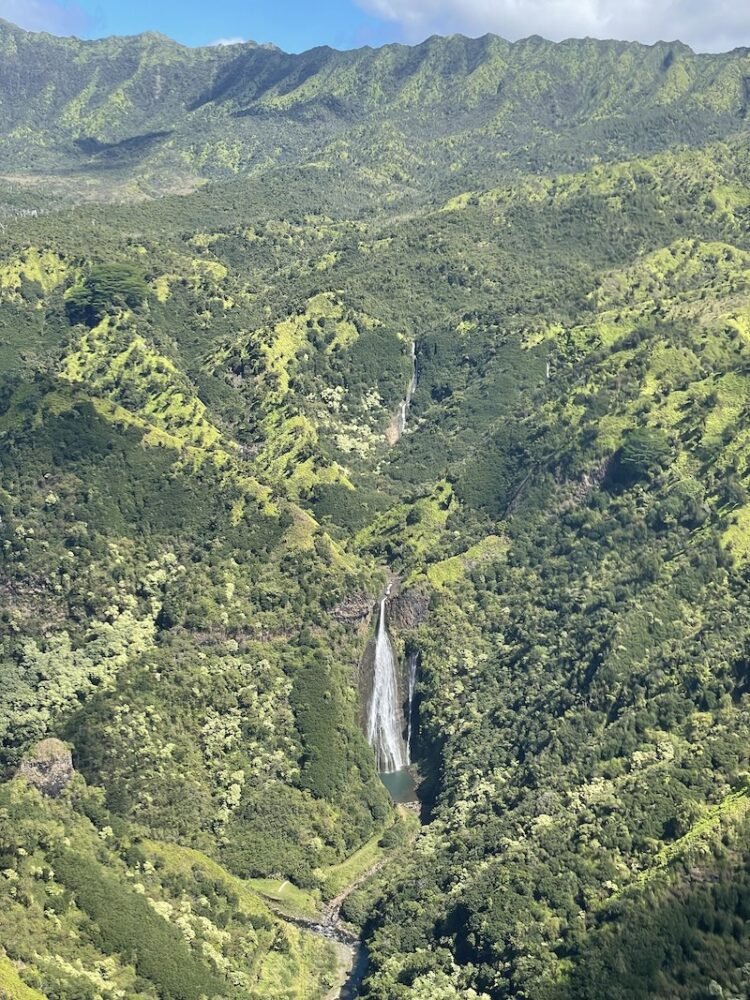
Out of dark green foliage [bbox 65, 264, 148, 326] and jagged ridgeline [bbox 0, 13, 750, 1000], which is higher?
dark green foliage [bbox 65, 264, 148, 326]

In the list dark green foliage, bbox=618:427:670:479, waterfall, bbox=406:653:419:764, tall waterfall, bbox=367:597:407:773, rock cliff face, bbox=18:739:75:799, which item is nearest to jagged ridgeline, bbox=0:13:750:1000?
rock cliff face, bbox=18:739:75:799

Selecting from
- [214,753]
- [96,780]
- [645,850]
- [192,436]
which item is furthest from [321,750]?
[192,436]

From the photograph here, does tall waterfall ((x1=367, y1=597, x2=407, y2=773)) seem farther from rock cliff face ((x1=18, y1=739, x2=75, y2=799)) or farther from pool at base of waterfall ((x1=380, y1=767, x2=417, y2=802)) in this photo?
rock cliff face ((x1=18, y1=739, x2=75, y2=799))

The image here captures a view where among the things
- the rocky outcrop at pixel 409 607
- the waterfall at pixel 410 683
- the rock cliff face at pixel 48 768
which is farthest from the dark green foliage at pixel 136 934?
the rocky outcrop at pixel 409 607

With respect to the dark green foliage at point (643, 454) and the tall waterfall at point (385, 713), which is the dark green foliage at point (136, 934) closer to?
the tall waterfall at point (385, 713)

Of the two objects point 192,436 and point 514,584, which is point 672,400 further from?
point 192,436
